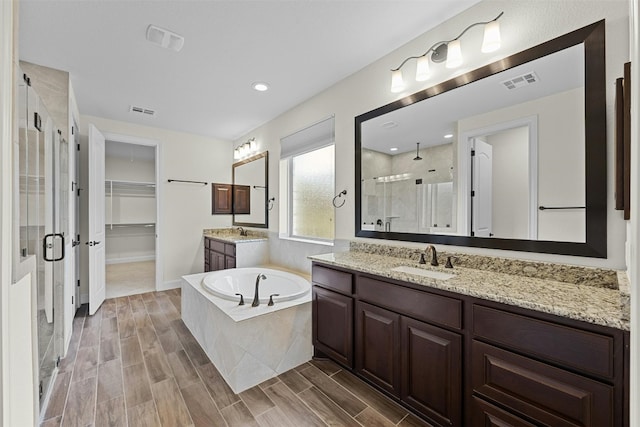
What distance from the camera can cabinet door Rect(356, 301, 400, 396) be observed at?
172 centimetres

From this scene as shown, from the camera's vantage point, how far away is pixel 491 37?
1.68 meters

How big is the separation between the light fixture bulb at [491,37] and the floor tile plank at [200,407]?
9.13 ft

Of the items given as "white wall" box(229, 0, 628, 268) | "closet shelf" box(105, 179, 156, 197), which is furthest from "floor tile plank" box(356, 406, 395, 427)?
"closet shelf" box(105, 179, 156, 197)

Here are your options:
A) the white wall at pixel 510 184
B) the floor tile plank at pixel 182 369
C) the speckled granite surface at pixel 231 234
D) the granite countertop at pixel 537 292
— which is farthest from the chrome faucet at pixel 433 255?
the speckled granite surface at pixel 231 234

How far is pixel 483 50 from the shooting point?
5.68ft

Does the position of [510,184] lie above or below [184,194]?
below

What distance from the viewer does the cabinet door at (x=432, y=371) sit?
4.69ft

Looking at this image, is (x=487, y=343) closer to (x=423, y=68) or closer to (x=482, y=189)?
(x=482, y=189)

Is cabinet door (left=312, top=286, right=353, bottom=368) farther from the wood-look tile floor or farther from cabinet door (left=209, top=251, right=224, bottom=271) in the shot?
cabinet door (left=209, top=251, right=224, bottom=271)

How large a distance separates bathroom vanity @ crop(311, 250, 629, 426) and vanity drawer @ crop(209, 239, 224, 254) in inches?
101

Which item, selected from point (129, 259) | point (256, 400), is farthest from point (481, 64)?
point (129, 259)

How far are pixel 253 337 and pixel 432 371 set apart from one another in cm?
122

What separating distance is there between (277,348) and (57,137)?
7.80 feet

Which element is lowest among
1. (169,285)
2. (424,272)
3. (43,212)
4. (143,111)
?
(169,285)
